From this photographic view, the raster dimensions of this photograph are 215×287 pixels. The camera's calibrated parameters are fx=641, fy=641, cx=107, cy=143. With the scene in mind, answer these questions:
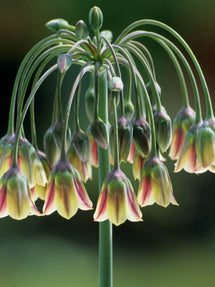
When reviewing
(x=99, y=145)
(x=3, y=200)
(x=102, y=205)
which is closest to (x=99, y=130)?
(x=99, y=145)

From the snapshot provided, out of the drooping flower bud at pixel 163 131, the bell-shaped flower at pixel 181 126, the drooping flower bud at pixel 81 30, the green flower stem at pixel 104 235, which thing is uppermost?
the drooping flower bud at pixel 81 30

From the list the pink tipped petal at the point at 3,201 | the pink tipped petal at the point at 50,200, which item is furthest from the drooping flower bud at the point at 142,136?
the pink tipped petal at the point at 3,201

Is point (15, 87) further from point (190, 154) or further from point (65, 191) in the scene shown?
point (190, 154)

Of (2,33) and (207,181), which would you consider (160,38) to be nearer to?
(207,181)

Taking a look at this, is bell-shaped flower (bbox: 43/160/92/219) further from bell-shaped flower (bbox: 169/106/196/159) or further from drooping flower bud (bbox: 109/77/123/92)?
bell-shaped flower (bbox: 169/106/196/159)

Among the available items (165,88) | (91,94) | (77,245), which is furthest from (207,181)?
(91,94)

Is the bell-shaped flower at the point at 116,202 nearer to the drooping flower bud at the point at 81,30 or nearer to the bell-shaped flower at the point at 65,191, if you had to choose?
the bell-shaped flower at the point at 65,191
